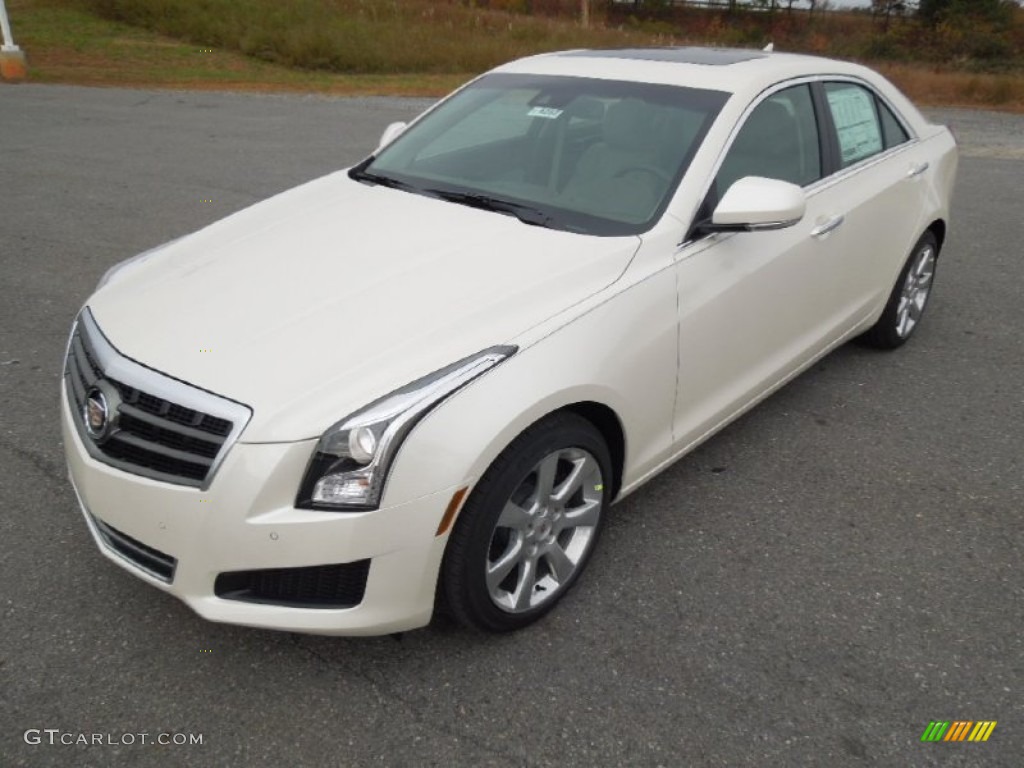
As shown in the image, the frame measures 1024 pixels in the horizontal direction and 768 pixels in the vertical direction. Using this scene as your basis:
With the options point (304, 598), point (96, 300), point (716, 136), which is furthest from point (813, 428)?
point (96, 300)

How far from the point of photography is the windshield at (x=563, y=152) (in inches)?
127

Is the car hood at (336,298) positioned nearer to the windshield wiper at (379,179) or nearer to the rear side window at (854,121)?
the windshield wiper at (379,179)

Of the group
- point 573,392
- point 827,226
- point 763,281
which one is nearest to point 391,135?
point 763,281

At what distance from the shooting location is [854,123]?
4.22 metres

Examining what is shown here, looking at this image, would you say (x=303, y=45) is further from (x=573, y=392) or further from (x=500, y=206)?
(x=573, y=392)

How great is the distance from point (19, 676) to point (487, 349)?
166 cm

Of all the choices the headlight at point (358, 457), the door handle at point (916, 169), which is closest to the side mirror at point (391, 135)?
the headlight at point (358, 457)

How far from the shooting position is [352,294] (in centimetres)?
275

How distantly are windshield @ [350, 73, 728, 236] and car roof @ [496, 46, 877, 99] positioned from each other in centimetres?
7

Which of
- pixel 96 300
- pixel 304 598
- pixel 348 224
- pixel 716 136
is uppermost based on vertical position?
pixel 716 136

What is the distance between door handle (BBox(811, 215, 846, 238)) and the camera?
3680mm

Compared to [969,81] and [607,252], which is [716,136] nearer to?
[607,252]

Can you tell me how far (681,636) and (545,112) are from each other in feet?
7.15

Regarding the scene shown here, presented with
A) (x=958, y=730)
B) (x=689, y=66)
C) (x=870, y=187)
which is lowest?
(x=958, y=730)
